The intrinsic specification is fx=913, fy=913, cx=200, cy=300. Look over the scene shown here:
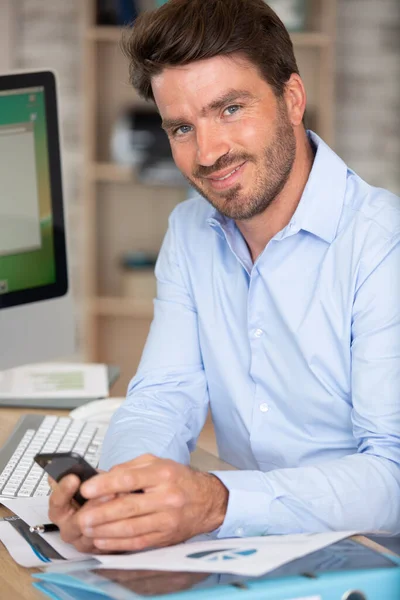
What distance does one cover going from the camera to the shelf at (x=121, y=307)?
379 cm

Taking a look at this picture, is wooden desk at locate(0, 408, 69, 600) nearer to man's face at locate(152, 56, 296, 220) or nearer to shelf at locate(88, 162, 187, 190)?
man's face at locate(152, 56, 296, 220)

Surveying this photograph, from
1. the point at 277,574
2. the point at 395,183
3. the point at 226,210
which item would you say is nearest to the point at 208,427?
the point at 226,210

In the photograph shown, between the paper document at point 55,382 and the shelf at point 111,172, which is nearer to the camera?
the paper document at point 55,382

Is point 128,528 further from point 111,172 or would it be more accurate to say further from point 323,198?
point 111,172

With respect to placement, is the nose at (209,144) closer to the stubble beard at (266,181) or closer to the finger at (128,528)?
the stubble beard at (266,181)

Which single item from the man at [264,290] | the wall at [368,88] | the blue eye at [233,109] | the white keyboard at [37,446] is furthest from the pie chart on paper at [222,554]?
the wall at [368,88]

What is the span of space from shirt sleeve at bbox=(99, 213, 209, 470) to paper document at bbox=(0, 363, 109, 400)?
0.32 meters

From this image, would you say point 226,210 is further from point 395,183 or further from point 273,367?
point 395,183

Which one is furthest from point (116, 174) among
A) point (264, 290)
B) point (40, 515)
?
point (40, 515)

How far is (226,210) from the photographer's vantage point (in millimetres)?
1531

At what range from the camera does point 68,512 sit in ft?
3.57

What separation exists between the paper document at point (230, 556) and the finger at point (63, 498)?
0.11m

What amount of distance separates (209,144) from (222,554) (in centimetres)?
73

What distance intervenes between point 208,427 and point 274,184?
533 millimetres
